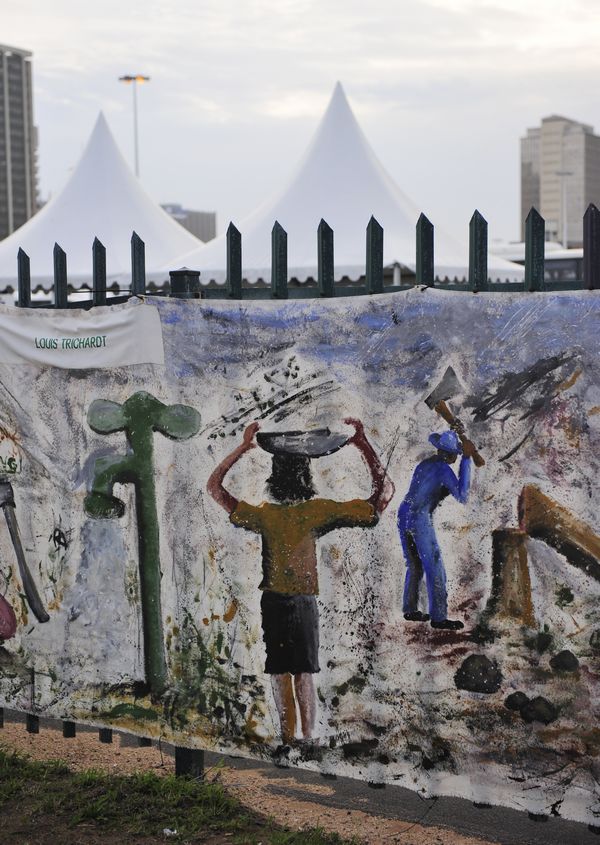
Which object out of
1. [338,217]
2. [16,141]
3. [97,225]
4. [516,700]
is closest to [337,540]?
[516,700]

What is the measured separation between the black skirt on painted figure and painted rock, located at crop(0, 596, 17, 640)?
129 cm

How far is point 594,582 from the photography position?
3.17 metres

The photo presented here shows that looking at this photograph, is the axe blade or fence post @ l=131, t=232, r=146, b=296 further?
fence post @ l=131, t=232, r=146, b=296

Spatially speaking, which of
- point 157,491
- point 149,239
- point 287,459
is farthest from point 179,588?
point 149,239

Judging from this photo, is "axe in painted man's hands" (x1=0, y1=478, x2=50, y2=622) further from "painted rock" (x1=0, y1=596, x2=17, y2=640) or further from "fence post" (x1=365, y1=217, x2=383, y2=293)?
Answer: "fence post" (x1=365, y1=217, x2=383, y2=293)

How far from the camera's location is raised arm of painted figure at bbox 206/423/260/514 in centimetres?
378

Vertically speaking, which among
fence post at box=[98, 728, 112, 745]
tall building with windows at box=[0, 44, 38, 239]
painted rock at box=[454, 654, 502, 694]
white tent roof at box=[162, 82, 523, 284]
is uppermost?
tall building with windows at box=[0, 44, 38, 239]

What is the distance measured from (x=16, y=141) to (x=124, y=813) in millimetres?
150869

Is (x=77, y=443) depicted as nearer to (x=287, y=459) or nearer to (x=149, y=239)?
(x=287, y=459)

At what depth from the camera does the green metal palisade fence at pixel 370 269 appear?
328 cm

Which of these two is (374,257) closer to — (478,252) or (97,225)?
(478,252)

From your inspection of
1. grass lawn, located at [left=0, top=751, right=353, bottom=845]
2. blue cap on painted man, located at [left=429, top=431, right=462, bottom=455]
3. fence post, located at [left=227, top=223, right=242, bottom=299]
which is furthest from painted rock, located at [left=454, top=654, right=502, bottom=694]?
fence post, located at [left=227, top=223, right=242, bottom=299]

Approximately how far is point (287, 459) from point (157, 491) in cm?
58

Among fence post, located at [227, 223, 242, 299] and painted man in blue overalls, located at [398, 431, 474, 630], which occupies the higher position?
fence post, located at [227, 223, 242, 299]
